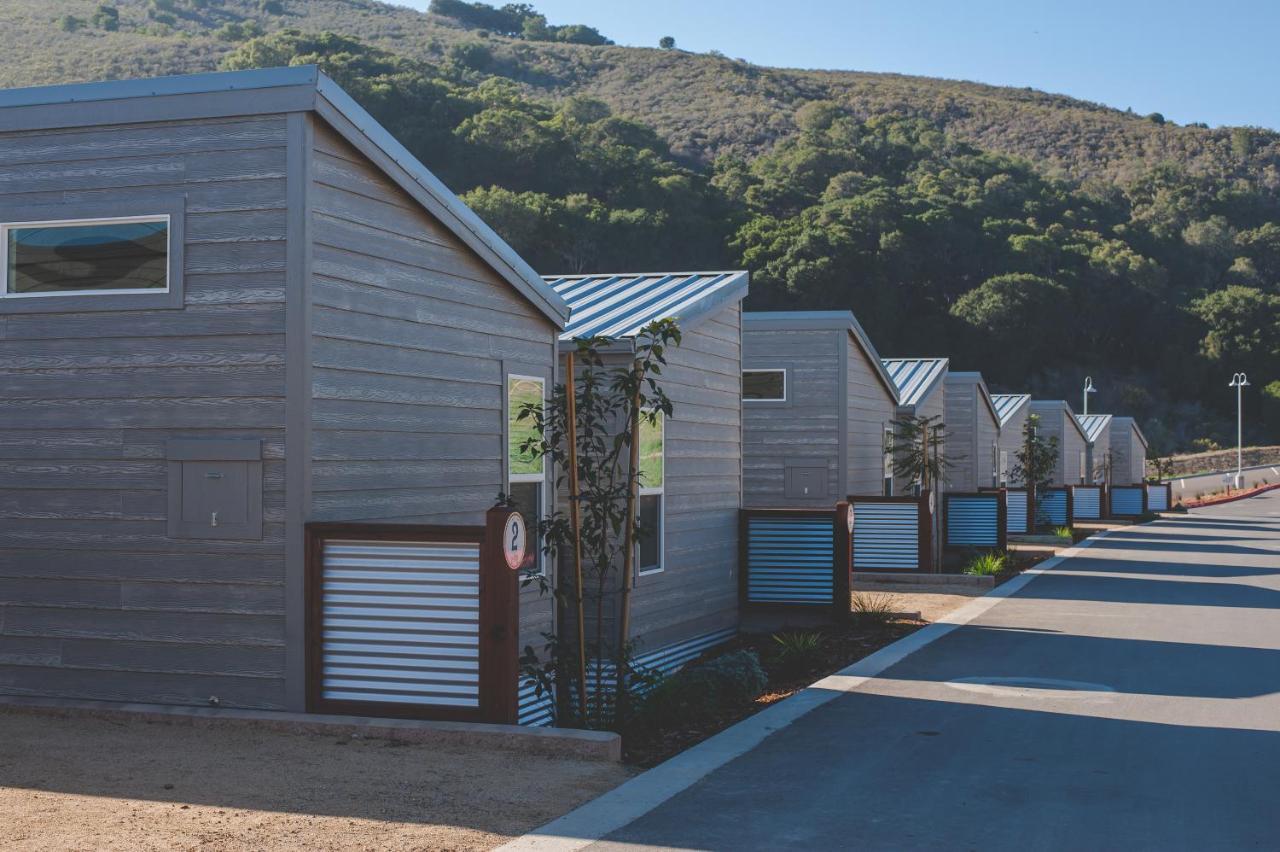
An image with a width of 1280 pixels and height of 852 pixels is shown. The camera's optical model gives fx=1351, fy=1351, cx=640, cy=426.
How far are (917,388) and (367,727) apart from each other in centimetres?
1804

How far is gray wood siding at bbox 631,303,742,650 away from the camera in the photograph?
12898mm

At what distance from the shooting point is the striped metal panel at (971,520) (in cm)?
2283

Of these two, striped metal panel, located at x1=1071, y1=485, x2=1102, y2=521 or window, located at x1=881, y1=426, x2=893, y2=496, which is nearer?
window, located at x1=881, y1=426, x2=893, y2=496

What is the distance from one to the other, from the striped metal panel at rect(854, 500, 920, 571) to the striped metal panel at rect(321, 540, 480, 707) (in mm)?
11768

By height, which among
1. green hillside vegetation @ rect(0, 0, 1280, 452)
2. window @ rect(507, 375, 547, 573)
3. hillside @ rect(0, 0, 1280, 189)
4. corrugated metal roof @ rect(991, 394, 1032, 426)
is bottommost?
window @ rect(507, 375, 547, 573)

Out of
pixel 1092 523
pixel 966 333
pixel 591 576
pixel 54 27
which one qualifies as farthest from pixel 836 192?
pixel 591 576

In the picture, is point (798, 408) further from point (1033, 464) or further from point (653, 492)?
point (1033, 464)

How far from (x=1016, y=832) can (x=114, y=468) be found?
549 centimetres

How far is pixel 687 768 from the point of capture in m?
7.08

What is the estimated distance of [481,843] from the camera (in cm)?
552

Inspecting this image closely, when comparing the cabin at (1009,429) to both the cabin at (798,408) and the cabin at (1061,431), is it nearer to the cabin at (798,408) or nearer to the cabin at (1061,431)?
the cabin at (1061,431)

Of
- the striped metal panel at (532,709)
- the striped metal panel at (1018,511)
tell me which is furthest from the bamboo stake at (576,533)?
the striped metal panel at (1018,511)

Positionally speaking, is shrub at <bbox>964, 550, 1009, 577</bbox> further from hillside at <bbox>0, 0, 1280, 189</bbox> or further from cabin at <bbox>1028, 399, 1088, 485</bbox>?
hillside at <bbox>0, 0, 1280, 189</bbox>

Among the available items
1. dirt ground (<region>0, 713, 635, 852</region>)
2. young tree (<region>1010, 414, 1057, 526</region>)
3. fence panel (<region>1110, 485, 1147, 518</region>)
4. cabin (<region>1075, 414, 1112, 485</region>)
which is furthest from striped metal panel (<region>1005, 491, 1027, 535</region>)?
dirt ground (<region>0, 713, 635, 852</region>)
